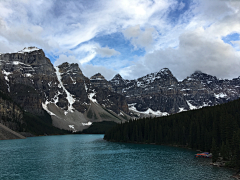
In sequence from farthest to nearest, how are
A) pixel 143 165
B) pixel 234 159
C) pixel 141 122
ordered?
pixel 141 122 → pixel 143 165 → pixel 234 159

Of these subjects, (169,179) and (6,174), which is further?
(6,174)

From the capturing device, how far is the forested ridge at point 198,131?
7331 cm

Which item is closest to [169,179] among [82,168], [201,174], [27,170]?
[201,174]

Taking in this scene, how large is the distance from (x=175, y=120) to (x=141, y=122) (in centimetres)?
2640

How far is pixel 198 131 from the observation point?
113125 millimetres

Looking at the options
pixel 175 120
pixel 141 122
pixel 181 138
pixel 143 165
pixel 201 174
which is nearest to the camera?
pixel 201 174

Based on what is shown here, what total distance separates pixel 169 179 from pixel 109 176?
1435 centimetres

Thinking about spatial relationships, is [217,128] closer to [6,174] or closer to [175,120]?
[175,120]

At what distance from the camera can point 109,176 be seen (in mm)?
57500

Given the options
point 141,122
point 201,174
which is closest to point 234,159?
point 201,174

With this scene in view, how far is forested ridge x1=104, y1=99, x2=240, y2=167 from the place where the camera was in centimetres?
7331


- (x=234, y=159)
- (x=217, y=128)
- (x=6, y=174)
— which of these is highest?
(x=217, y=128)

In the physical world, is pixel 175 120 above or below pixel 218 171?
above

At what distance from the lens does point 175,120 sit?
14925 centimetres
